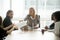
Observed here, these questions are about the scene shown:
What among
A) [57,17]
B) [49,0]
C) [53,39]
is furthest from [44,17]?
[53,39]

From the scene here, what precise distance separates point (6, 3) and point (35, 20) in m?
1.89

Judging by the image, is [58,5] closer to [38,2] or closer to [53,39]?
[38,2]

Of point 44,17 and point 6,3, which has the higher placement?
point 6,3

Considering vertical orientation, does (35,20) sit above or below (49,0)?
below

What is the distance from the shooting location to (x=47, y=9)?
17.9 ft

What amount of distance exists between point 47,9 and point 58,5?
1.41 ft

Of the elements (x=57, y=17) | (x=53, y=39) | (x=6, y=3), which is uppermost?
(x=6, y=3)

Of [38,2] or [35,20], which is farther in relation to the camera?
[38,2]

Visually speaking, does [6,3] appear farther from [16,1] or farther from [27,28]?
[27,28]

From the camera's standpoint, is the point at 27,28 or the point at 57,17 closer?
the point at 57,17

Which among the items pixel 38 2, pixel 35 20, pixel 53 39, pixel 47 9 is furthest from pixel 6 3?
pixel 53 39

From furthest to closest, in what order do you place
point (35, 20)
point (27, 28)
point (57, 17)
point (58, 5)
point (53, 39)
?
point (58, 5) → point (35, 20) → point (27, 28) → point (57, 17) → point (53, 39)

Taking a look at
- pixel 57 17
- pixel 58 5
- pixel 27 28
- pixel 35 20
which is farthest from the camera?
pixel 58 5

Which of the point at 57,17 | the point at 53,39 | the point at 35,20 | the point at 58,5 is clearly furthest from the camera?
the point at 58,5
